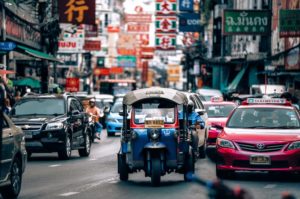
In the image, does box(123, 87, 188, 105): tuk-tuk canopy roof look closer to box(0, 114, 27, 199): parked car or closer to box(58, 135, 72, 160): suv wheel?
box(0, 114, 27, 199): parked car

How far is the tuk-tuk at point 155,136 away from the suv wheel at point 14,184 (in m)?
2.85

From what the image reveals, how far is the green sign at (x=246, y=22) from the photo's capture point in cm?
4612

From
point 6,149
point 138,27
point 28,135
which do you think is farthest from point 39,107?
point 138,27

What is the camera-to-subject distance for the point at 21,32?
146 feet

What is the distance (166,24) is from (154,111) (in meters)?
51.5

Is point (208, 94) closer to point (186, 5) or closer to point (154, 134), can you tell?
point (186, 5)

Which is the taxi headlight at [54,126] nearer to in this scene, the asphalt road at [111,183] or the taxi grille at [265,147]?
the asphalt road at [111,183]

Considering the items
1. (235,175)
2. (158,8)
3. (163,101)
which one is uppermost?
(158,8)

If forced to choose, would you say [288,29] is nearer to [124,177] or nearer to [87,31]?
[124,177]

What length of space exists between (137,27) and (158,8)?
21833mm

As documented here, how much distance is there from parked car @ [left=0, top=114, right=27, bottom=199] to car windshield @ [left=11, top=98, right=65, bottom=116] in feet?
29.1

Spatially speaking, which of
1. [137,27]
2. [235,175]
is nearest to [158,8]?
[137,27]

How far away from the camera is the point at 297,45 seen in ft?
143

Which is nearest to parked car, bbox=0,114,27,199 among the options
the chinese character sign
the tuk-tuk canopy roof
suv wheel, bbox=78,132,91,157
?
the tuk-tuk canopy roof
